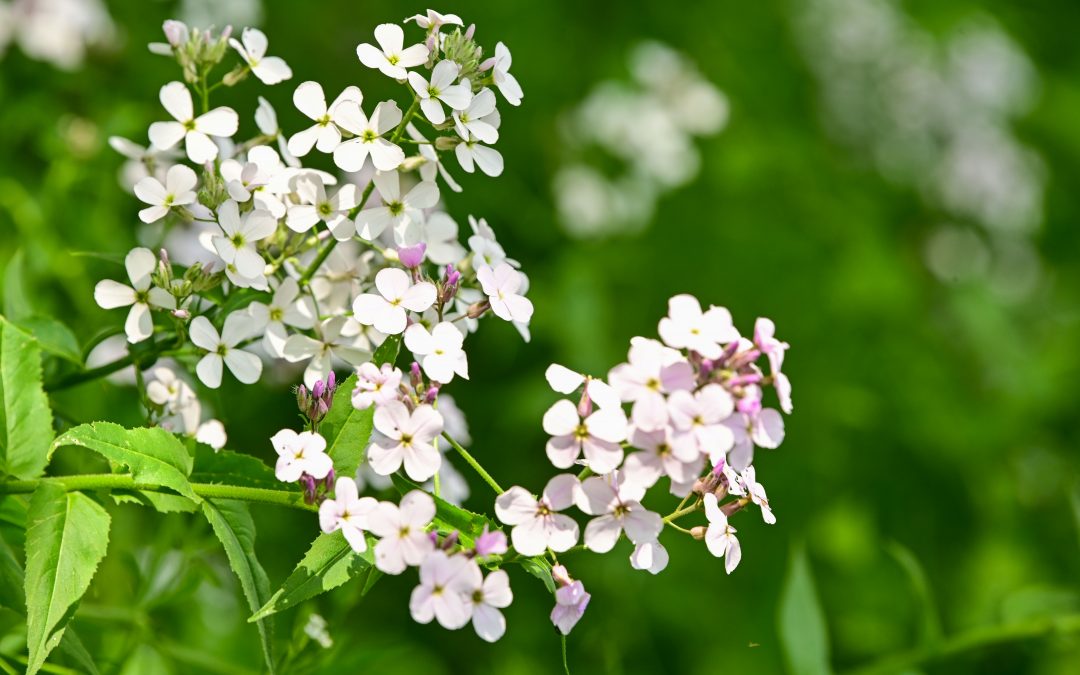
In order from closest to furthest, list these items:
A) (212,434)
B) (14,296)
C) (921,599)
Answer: (212,434)
(14,296)
(921,599)

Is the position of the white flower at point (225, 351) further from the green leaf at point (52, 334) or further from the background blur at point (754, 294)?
the background blur at point (754, 294)

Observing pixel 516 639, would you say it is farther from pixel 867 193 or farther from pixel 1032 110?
pixel 1032 110

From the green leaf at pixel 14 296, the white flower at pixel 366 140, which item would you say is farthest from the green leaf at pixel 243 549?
the green leaf at pixel 14 296

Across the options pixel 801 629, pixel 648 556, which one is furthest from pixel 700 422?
pixel 801 629

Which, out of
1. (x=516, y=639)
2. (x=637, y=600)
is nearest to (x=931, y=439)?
(x=637, y=600)

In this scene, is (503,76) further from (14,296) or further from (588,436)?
(14,296)

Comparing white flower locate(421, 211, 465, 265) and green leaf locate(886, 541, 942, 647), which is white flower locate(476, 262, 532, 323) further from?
green leaf locate(886, 541, 942, 647)

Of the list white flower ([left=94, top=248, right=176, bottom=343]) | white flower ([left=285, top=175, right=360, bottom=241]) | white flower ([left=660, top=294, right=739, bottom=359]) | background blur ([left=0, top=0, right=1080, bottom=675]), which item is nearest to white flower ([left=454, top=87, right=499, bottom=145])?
white flower ([left=285, top=175, right=360, bottom=241])
